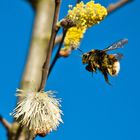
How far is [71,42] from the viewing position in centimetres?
213

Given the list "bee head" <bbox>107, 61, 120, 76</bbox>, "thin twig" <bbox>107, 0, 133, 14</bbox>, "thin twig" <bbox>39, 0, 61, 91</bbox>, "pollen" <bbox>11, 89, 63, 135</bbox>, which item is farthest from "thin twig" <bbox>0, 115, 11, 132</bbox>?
"thin twig" <bbox>107, 0, 133, 14</bbox>

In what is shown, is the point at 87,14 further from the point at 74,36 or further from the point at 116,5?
the point at 116,5

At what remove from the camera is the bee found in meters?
2.01

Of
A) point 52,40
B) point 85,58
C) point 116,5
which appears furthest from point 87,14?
point 116,5

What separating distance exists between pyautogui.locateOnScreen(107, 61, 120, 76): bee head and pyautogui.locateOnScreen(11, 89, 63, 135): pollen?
0.25 metres

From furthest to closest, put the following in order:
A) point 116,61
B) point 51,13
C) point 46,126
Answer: point 51,13, point 116,61, point 46,126

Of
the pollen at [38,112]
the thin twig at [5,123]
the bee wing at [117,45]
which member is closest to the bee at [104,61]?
the bee wing at [117,45]

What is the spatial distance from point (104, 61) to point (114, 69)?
0.05 m

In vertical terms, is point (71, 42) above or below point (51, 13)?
below

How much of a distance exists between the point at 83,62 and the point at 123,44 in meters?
0.18

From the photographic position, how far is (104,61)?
2.04 meters

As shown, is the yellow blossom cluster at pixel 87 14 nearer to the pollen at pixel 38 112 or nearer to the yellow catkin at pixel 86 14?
the yellow catkin at pixel 86 14

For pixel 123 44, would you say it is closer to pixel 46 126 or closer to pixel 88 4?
pixel 88 4

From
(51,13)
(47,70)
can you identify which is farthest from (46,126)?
(51,13)
